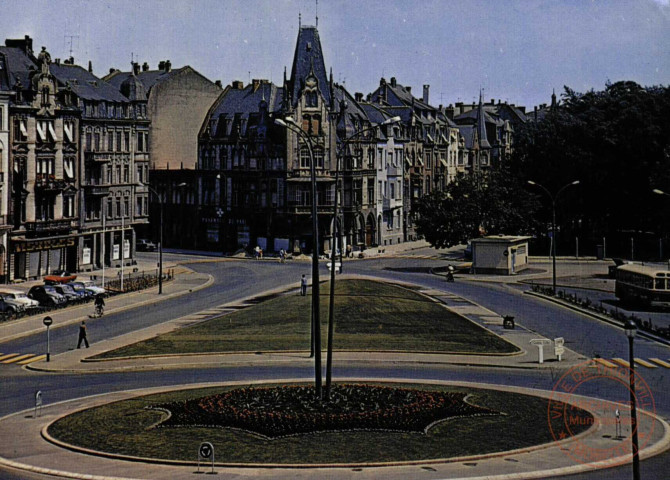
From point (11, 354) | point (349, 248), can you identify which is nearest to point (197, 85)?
point (349, 248)

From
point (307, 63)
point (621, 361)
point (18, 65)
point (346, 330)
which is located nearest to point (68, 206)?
point (18, 65)

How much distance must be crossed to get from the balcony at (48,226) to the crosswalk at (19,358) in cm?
3494

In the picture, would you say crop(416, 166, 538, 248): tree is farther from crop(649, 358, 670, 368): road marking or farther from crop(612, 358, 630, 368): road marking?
crop(649, 358, 670, 368): road marking

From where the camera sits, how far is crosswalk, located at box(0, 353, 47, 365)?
2122 inches

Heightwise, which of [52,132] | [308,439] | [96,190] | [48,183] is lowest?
[308,439]

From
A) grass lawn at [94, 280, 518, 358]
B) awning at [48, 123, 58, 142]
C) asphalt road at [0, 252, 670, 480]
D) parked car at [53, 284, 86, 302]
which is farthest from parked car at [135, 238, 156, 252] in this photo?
grass lawn at [94, 280, 518, 358]

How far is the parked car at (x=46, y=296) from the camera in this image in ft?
249

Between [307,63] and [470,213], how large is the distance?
89.6ft

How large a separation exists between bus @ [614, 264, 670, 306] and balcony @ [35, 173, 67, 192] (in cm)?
4748

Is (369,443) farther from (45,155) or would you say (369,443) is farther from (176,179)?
(176,179)

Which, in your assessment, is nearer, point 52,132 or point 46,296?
point 46,296

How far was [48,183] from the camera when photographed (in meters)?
91.9

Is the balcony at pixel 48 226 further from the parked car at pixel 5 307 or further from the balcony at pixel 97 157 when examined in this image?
the parked car at pixel 5 307

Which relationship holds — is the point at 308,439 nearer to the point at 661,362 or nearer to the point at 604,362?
the point at 604,362
